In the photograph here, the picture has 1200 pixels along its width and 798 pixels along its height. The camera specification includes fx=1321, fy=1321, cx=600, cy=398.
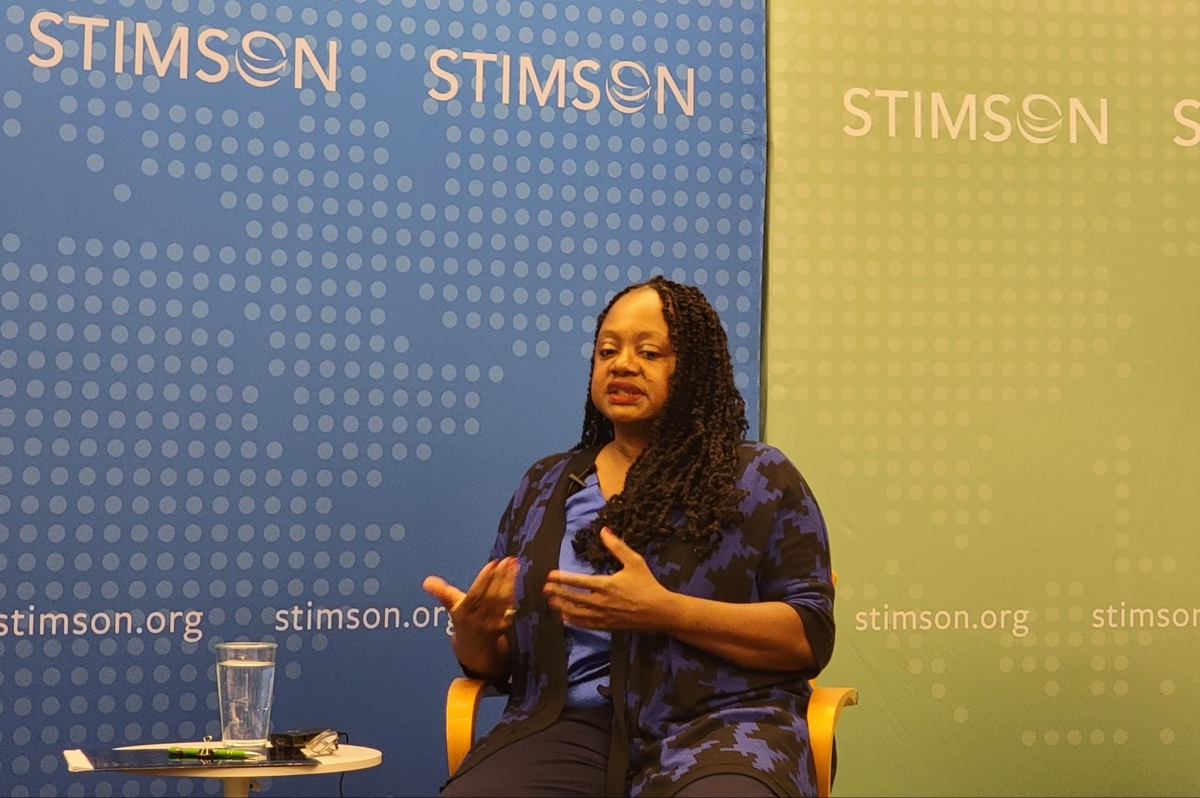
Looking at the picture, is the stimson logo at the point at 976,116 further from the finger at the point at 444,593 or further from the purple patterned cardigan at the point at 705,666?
the finger at the point at 444,593

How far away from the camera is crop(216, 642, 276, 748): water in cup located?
2.70 m

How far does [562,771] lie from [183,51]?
2042mm

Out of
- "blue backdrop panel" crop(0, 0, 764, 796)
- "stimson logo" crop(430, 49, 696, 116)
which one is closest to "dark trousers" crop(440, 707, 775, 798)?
"blue backdrop panel" crop(0, 0, 764, 796)

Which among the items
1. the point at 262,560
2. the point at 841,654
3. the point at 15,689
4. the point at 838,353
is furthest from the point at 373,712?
the point at 838,353

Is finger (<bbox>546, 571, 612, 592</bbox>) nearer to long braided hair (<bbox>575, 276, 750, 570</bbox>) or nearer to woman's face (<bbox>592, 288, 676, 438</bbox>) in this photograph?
long braided hair (<bbox>575, 276, 750, 570</bbox>)

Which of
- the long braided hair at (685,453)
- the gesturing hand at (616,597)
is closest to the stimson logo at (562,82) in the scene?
the long braided hair at (685,453)

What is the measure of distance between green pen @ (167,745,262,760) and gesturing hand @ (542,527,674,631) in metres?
0.67

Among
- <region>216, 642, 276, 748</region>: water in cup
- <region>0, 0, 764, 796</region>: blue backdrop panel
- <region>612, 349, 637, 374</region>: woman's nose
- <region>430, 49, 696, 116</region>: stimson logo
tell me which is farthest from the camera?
<region>430, 49, 696, 116</region>: stimson logo

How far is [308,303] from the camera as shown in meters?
3.33

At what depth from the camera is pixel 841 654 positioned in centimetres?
354

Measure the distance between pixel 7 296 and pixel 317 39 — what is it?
99 cm

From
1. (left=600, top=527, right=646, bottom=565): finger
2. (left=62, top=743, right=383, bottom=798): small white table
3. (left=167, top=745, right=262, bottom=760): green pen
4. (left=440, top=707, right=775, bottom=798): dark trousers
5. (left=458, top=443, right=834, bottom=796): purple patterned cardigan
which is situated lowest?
(left=62, top=743, right=383, bottom=798): small white table

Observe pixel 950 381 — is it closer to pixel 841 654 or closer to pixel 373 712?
pixel 841 654

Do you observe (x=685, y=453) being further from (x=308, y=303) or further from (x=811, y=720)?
(x=308, y=303)
